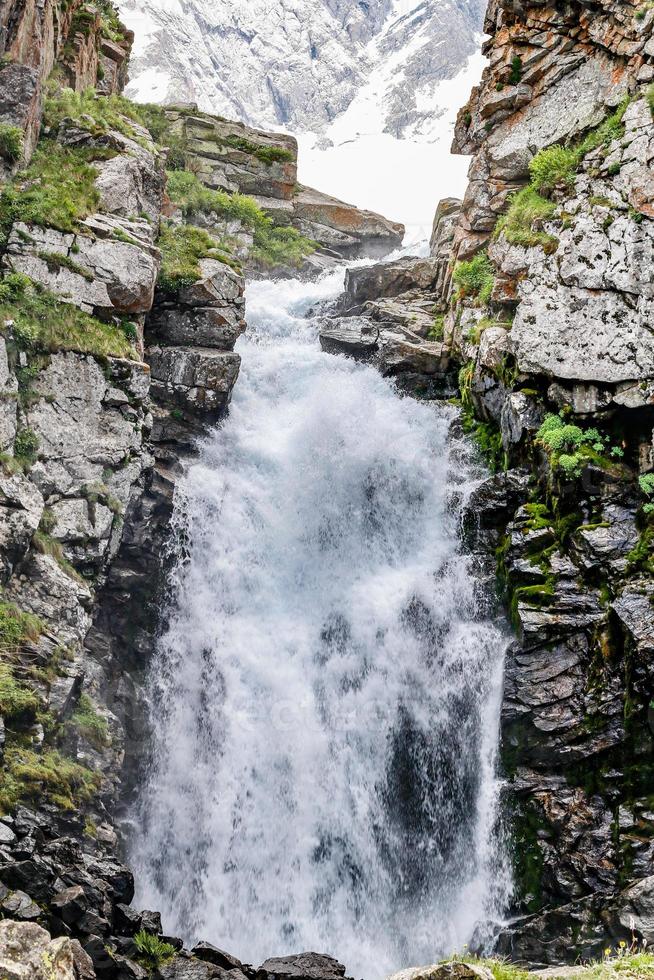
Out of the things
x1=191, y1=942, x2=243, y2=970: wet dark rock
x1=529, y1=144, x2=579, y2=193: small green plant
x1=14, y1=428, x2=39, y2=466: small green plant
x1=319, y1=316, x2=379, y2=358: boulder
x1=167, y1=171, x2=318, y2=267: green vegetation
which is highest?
x1=167, y1=171, x2=318, y2=267: green vegetation

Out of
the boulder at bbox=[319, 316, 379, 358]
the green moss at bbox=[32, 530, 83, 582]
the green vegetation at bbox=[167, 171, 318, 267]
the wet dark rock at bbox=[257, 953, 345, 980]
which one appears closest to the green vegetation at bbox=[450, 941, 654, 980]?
the wet dark rock at bbox=[257, 953, 345, 980]

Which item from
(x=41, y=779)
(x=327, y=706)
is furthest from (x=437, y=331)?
(x=41, y=779)

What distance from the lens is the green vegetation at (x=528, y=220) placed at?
19.9m

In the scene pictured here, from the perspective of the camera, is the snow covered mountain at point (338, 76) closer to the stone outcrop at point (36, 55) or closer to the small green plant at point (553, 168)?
the stone outcrop at point (36, 55)

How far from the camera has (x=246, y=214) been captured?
36.1 metres

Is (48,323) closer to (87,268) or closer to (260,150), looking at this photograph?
(87,268)

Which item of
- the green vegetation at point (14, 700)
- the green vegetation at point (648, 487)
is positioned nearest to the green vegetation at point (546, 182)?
the green vegetation at point (648, 487)

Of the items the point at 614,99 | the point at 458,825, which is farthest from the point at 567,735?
the point at 614,99

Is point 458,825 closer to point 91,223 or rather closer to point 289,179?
point 91,223

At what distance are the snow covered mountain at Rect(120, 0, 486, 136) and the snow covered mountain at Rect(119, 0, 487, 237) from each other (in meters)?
0.24

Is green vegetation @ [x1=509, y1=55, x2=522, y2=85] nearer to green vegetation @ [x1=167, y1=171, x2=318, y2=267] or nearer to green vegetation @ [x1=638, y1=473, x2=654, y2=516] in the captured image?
green vegetation @ [x1=638, y1=473, x2=654, y2=516]

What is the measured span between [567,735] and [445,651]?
11.5 ft

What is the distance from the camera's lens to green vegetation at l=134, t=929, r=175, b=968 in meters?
10.9

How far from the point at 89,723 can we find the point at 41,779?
6.27 ft
